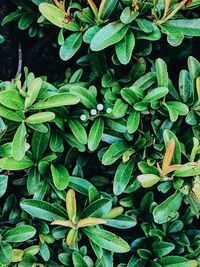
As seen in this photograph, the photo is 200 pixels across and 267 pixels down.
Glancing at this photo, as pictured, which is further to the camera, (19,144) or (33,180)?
(33,180)

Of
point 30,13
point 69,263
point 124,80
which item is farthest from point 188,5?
point 69,263

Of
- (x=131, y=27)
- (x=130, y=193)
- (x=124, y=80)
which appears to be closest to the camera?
(x=131, y=27)

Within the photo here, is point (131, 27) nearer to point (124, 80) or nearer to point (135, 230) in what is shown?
point (124, 80)

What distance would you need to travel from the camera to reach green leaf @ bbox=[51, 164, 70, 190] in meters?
1.28

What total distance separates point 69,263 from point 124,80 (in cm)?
61

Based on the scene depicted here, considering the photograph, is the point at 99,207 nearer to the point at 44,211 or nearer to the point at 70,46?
the point at 44,211

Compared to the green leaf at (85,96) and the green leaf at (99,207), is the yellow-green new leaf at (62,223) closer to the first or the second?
the green leaf at (99,207)

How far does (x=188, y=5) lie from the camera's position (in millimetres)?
1288

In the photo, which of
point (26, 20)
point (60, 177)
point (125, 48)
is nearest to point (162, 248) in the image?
point (60, 177)

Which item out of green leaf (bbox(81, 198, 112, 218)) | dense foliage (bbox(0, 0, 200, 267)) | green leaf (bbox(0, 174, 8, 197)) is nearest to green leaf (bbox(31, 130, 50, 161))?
dense foliage (bbox(0, 0, 200, 267))

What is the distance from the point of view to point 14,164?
1264 mm

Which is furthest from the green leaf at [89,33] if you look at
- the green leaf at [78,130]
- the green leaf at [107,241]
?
the green leaf at [107,241]

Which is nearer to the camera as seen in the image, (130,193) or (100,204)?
(100,204)

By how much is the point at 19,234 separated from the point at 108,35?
0.64m
